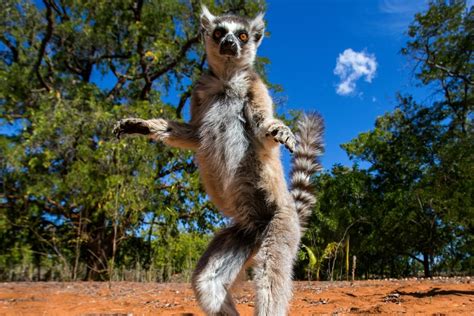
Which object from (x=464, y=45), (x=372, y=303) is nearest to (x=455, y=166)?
(x=464, y=45)

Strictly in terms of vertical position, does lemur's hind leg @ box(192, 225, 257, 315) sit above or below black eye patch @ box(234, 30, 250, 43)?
below

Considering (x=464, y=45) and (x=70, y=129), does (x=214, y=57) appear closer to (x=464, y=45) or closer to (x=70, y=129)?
(x=70, y=129)

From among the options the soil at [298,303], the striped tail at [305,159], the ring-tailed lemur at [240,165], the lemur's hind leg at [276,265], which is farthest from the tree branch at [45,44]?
the lemur's hind leg at [276,265]

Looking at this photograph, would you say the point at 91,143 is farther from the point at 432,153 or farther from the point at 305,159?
the point at 432,153

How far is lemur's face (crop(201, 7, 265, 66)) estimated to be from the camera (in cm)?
418

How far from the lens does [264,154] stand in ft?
12.2

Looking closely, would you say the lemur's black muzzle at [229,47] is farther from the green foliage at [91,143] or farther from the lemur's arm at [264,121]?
the green foliage at [91,143]

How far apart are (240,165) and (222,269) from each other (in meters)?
0.95

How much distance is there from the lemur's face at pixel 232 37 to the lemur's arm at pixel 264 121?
0.36 meters

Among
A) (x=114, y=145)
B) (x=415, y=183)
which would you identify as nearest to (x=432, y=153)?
(x=415, y=183)

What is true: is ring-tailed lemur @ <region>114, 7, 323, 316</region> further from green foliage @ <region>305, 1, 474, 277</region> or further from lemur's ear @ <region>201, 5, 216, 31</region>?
green foliage @ <region>305, 1, 474, 277</region>

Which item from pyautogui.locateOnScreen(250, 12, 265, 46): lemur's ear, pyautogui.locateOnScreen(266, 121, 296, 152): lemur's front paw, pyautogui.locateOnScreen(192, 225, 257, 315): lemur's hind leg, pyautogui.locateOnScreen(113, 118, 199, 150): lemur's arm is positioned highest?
pyautogui.locateOnScreen(250, 12, 265, 46): lemur's ear

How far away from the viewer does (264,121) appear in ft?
11.7

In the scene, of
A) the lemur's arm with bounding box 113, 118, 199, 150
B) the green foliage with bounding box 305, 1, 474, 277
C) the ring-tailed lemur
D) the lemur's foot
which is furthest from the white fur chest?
the green foliage with bounding box 305, 1, 474, 277
